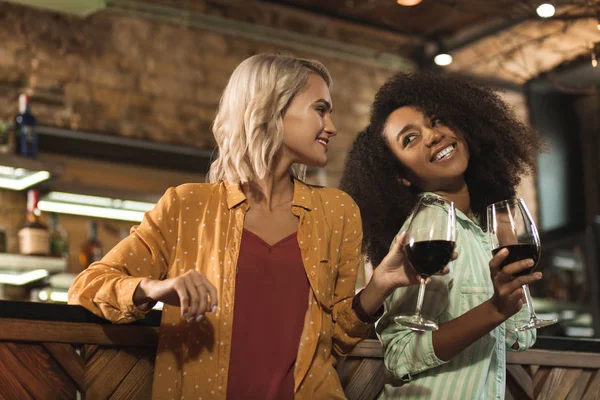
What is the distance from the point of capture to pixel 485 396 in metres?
1.90

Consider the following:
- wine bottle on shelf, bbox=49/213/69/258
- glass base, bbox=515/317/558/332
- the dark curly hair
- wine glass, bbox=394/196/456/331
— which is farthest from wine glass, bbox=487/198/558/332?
wine bottle on shelf, bbox=49/213/69/258

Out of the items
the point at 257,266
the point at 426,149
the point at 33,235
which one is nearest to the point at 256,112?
the point at 257,266

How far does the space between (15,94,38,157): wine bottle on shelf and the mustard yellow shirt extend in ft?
9.01

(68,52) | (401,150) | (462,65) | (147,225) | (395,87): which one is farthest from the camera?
(462,65)

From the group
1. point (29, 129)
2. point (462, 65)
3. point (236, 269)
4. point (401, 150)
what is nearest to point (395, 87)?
point (401, 150)

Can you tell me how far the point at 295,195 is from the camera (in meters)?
1.87

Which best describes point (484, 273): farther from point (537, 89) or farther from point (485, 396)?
point (537, 89)

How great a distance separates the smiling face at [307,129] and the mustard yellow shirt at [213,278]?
0.27ft

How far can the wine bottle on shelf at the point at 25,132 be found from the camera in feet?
14.3

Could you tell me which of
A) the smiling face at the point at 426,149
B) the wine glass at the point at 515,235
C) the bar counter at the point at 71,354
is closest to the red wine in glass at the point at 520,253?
the wine glass at the point at 515,235

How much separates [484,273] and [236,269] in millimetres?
582

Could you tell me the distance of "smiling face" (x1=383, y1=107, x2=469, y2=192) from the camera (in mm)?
2076

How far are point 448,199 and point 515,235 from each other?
427 mm

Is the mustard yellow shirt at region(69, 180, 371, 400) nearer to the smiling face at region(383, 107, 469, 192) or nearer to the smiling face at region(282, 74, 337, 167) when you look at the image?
the smiling face at region(282, 74, 337, 167)
